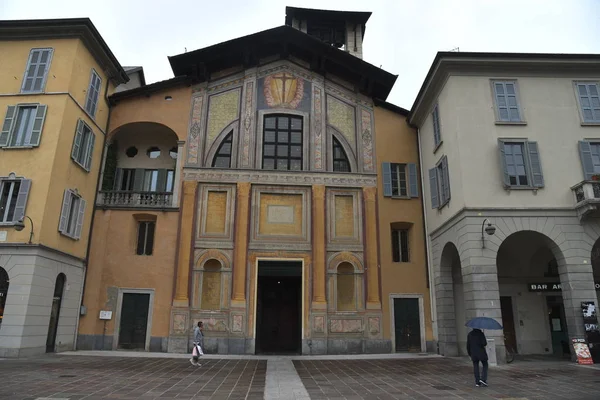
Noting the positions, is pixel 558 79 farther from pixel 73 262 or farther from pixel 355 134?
pixel 73 262

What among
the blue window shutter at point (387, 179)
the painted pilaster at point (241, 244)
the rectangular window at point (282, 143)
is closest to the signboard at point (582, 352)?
the blue window shutter at point (387, 179)

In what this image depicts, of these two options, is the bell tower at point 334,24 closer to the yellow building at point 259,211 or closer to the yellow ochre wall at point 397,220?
the yellow building at point 259,211

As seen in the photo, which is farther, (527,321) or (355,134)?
(355,134)

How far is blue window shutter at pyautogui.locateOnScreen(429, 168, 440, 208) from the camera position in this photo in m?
19.1

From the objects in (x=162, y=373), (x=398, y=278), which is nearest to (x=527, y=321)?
(x=398, y=278)

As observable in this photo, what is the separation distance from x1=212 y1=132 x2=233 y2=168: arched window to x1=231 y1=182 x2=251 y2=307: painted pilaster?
1520 millimetres

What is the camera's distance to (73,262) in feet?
60.0

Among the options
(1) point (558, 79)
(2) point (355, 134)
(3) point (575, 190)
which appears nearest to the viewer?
(3) point (575, 190)

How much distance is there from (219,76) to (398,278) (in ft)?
44.3

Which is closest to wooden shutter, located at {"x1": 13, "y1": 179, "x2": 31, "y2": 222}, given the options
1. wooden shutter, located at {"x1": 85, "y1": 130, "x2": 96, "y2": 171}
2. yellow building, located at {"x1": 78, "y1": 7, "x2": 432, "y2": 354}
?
wooden shutter, located at {"x1": 85, "y1": 130, "x2": 96, "y2": 171}

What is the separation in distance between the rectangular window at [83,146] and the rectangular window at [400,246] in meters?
14.6

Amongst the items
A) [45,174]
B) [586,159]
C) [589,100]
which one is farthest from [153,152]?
[589,100]

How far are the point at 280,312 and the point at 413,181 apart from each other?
9.29 metres

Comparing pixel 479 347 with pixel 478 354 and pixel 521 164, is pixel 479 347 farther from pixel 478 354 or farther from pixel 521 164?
pixel 521 164
